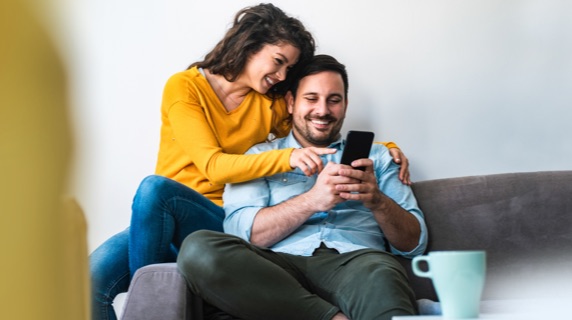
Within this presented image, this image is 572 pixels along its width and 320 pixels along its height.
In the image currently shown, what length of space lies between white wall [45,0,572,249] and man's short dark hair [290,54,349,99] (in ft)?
0.48

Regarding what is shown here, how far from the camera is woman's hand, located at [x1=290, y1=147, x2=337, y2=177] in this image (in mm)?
2227

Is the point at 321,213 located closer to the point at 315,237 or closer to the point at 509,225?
the point at 315,237

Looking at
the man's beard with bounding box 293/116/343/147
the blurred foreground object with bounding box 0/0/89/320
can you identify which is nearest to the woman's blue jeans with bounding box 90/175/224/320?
the man's beard with bounding box 293/116/343/147

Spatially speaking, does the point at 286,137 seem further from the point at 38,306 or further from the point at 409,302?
the point at 38,306

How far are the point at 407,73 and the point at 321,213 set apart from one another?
2.22ft

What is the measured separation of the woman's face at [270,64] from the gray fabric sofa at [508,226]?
23.3 inches

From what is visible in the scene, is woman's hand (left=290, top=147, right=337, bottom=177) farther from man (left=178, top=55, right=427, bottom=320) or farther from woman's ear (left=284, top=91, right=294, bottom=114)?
woman's ear (left=284, top=91, right=294, bottom=114)

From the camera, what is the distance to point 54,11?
26cm

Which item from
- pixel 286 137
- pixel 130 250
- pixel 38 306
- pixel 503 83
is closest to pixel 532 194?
pixel 503 83

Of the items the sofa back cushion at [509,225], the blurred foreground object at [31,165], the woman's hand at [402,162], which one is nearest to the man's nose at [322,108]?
the woman's hand at [402,162]

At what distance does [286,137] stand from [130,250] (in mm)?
696

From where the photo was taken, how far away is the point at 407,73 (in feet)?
9.17

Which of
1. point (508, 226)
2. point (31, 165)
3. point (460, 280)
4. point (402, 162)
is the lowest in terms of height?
point (508, 226)

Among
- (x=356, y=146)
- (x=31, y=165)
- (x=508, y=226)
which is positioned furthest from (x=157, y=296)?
(x=31, y=165)
